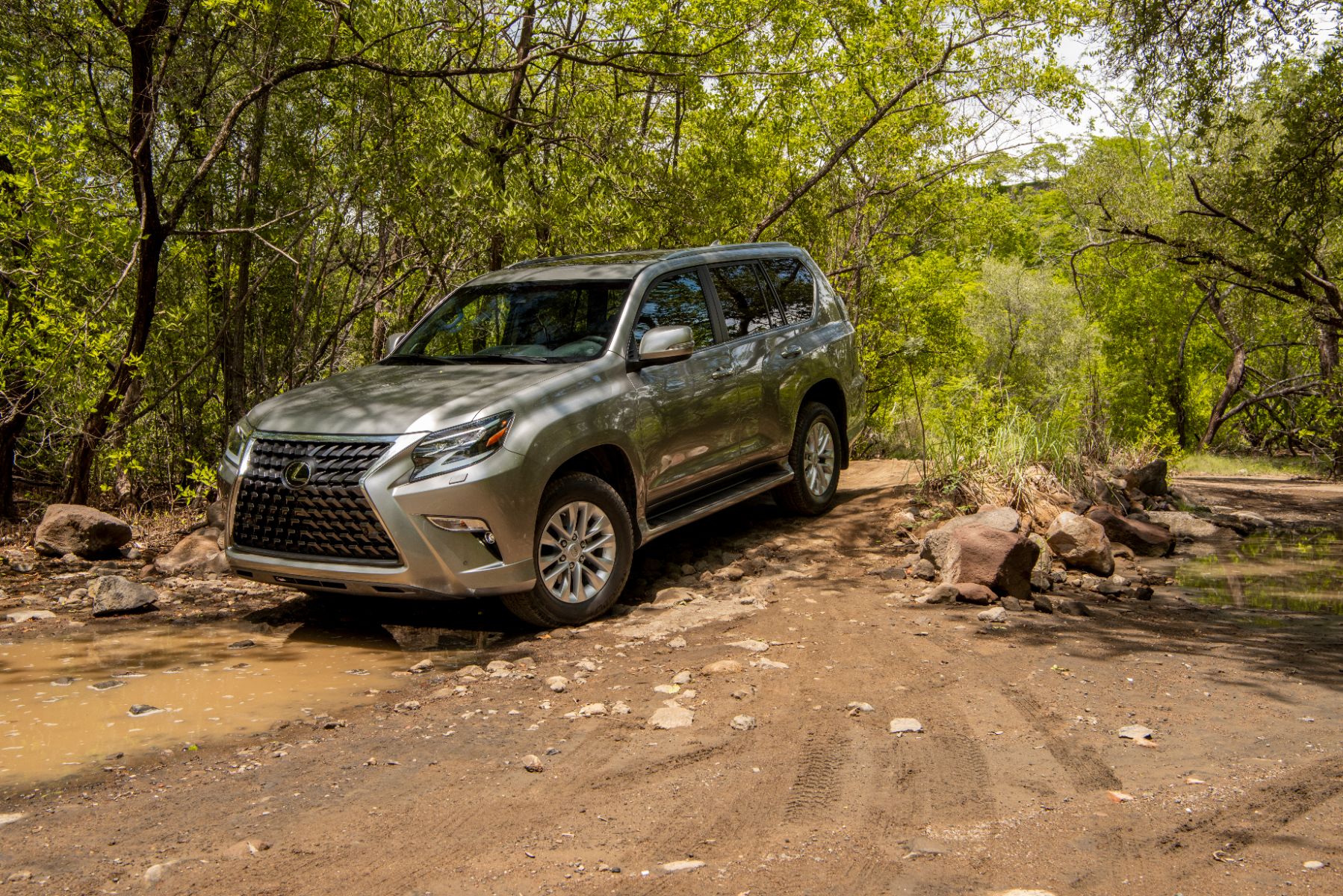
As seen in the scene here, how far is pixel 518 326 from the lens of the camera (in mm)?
6973

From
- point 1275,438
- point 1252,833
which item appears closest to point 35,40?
point 1252,833

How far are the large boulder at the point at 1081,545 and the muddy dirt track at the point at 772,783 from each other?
1.83 metres

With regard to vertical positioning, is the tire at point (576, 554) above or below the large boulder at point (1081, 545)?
above

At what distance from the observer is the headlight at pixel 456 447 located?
5496 mm

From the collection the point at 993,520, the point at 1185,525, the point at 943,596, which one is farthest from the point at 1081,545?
the point at 1185,525

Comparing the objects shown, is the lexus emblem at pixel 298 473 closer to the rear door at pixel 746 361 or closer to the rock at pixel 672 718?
the rock at pixel 672 718

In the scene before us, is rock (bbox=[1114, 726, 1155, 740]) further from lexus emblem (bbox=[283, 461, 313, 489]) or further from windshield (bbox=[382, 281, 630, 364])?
lexus emblem (bbox=[283, 461, 313, 489])

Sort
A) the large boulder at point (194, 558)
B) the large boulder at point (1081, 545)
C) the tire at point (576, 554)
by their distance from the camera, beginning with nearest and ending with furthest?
1. the tire at point (576, 554)
2. the large boulder at point (194, 558)
3. the large boulder at point (1081, 545)

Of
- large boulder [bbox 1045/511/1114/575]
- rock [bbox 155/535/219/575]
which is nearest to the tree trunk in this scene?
rock [bbox 155/535/219/575]

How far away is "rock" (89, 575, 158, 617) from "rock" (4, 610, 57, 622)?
240mm

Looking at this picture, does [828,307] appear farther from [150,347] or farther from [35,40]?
[35,40]

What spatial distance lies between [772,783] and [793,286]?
206 inches

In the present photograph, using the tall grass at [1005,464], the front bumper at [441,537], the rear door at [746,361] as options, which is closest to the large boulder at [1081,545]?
the tall grass at [1005,464]

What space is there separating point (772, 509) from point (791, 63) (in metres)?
6.85
